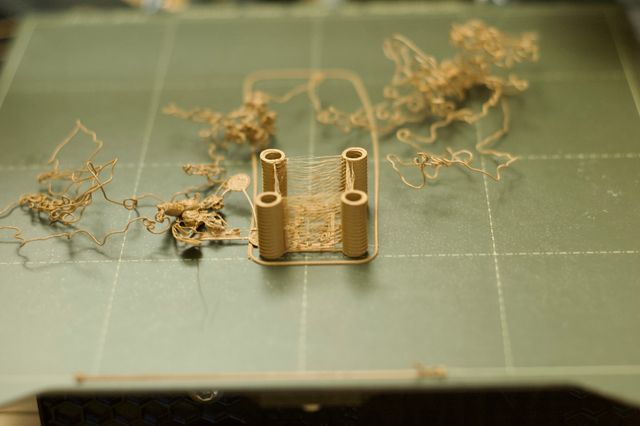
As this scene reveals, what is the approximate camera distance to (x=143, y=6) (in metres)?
3.14

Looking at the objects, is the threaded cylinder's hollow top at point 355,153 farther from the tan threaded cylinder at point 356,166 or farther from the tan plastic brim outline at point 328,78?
the tan plastic brim outline at point 328,78

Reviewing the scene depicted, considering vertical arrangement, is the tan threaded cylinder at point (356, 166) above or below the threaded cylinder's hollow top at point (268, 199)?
above

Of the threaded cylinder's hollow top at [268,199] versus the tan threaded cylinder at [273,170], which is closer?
the threaded cylinder's hollow top at [268,199]

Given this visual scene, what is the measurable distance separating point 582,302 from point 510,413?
1.24 ft

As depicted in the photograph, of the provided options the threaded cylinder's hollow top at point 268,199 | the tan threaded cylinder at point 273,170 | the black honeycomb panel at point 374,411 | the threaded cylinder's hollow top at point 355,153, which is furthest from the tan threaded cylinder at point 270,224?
the black honeycomb panel at point 374,411

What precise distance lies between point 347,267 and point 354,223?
5.0 inches

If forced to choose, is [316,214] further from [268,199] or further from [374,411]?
[374,411]

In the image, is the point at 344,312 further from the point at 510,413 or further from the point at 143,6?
the point at 143,6

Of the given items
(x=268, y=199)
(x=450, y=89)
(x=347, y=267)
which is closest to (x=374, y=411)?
(x=347, y=267)

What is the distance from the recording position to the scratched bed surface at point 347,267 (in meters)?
1.97

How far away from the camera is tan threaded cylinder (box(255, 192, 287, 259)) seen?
2070 mm

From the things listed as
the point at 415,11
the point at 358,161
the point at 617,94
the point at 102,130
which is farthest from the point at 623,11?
the point at 102,130

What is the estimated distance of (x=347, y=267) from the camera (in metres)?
2.16

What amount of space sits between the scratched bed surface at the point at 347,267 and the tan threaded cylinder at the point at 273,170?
0.13 metres
